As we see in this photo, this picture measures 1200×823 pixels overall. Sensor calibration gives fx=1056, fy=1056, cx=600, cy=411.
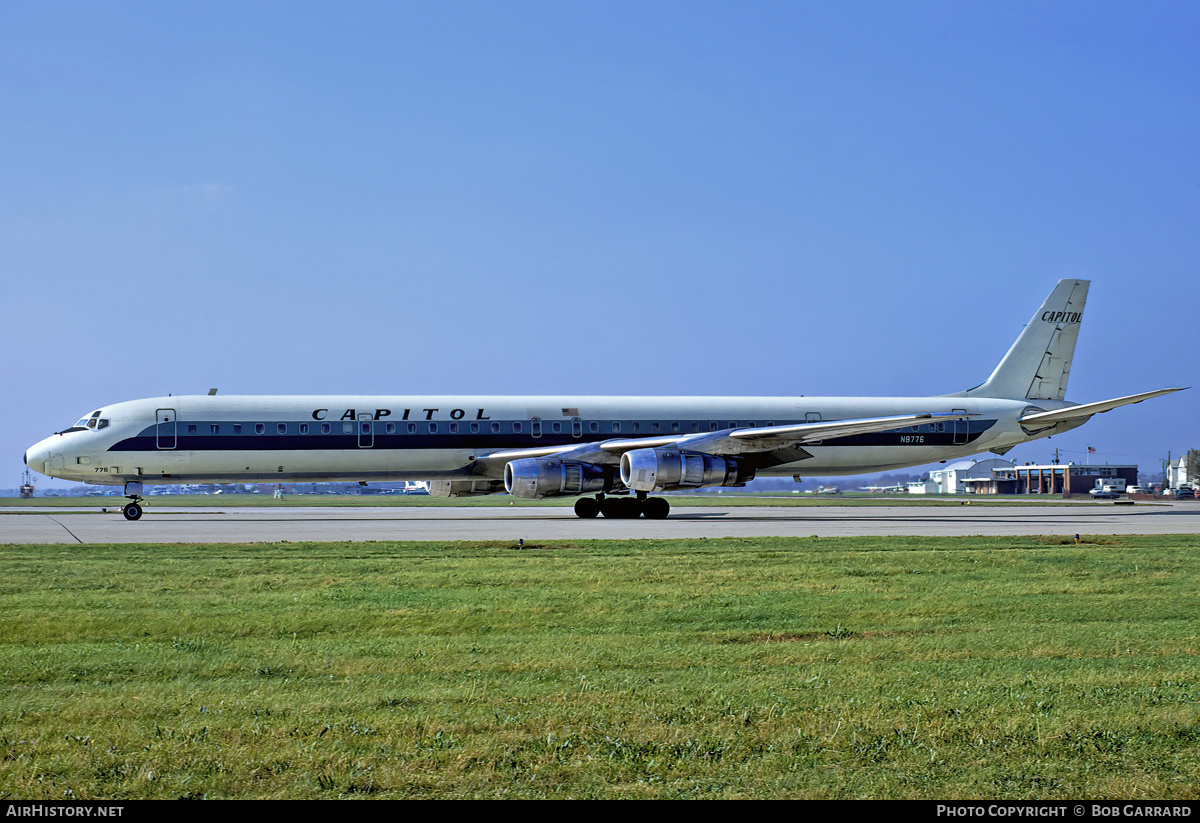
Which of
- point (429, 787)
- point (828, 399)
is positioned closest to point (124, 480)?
point (828, 399)

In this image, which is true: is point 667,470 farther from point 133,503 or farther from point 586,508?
point 133,503

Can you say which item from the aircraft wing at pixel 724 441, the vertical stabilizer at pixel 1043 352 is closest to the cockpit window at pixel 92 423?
the aircraft wing at pixel 724 441

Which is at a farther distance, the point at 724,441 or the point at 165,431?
the point at 724,441

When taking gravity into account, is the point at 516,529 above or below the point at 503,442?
below

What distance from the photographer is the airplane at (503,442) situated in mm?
32000

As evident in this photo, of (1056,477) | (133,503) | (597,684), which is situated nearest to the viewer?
(597,684)

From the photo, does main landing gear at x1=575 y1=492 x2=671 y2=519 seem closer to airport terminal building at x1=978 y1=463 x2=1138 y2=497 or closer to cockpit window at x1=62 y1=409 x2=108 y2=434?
cockpit window at x1=62 y1=409 x2=108 y2=434

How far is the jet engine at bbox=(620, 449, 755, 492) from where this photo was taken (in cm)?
3119

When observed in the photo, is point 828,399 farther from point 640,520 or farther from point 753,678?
point 753,678

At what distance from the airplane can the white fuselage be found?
43mm

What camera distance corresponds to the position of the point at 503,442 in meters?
34.6

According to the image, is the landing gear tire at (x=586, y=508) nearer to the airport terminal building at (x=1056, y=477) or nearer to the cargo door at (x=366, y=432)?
the cargo door at (x=366, y=432)

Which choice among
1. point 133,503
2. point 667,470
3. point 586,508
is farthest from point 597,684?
point 133,503

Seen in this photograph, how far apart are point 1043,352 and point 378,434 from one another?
25.7 m
